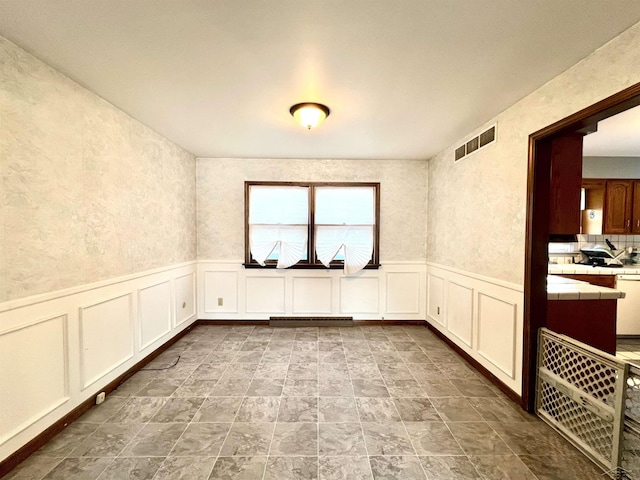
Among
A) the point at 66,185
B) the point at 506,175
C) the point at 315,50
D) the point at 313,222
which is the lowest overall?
the point at 313,222

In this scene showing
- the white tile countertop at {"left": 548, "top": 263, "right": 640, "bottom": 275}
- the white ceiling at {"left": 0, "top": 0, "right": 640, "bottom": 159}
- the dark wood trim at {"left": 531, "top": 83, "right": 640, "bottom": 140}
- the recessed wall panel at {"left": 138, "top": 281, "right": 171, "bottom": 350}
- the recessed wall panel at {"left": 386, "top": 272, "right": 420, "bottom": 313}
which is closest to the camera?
the white ceiling at {"left": 0, "top": 0, "right": 640, "bottom": 159}

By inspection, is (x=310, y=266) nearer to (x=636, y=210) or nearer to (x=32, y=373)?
(x=32, y=373)

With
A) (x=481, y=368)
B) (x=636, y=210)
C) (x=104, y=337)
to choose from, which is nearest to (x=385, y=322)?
(x=481, y=368)

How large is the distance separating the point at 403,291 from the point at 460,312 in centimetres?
107

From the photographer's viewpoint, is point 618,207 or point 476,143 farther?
point 618,207

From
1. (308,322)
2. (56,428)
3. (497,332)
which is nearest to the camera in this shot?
(56,428)

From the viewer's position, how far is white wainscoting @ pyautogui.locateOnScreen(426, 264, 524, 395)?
7.34ft

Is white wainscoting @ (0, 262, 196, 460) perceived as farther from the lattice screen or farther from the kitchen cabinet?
the kitchen cabinet

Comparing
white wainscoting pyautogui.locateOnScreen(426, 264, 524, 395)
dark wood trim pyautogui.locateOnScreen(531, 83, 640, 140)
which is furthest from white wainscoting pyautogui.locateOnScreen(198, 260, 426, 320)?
dark wood trim pyautogui.locateOnScreen(531, 83, 640, 140)

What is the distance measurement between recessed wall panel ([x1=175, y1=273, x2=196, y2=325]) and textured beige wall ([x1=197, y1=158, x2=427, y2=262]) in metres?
0.45

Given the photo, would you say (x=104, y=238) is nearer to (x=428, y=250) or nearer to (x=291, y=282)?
(x=291, y=282)

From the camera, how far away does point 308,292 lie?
4094 millimetres

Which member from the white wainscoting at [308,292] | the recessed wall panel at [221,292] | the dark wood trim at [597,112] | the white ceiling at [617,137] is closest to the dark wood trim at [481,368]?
the white wainscoting at [308,292]

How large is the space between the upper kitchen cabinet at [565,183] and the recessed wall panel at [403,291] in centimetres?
219
